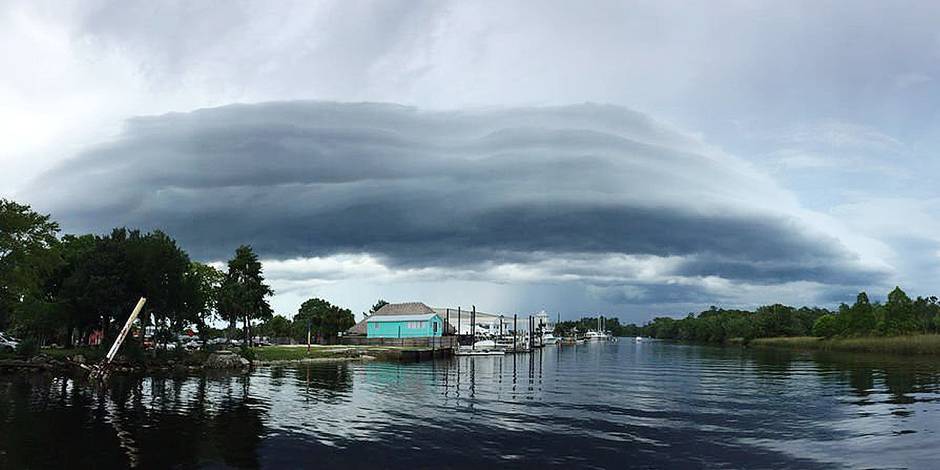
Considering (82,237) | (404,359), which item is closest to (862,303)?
(404,359)

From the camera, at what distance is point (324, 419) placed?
116 ft

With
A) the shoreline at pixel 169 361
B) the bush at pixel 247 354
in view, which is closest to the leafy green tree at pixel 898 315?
the shoreline at pixel 169 361

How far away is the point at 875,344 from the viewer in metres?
119

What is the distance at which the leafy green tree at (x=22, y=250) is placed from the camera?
60.7 m

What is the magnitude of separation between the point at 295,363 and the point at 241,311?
24.3m

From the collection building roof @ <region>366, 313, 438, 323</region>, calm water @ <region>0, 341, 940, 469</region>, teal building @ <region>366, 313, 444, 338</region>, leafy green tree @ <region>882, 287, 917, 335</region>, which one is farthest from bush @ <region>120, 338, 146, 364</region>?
leafy green tree @ <region>882, 287, 917, 335</region>

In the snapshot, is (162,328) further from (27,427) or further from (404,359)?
(27,427)

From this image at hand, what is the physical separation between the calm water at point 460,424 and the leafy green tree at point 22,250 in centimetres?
940

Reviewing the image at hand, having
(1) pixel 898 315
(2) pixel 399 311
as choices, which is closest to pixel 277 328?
(2) pixel 399 311

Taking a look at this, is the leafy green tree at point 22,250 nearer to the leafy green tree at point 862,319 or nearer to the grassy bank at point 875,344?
the grassy bank at point 875,344

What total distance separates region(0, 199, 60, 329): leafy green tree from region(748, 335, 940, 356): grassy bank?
400 ft

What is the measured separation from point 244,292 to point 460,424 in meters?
75.2

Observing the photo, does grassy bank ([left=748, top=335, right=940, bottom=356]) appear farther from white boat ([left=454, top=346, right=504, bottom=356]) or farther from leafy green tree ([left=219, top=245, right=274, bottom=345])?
leafy green tree ([left=219, top=245, right=274, bottom=345])

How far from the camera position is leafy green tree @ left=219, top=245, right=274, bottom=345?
100938 mm
